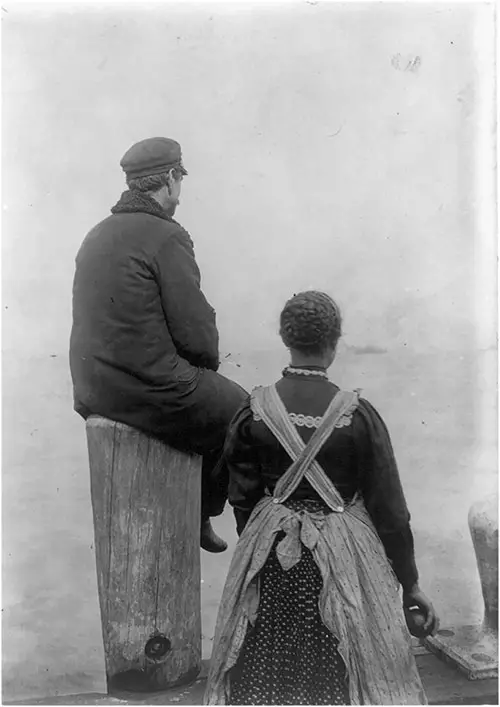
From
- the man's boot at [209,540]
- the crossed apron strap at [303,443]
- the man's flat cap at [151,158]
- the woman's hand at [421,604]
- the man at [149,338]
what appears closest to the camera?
the crossed apron strap at [303,443]

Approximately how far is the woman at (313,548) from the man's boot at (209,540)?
64cm

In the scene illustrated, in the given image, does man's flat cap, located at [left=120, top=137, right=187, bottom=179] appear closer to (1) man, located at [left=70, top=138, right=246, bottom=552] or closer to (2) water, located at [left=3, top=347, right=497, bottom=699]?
(1) man, located at [left=70, top=138, right=246, bottom=552]

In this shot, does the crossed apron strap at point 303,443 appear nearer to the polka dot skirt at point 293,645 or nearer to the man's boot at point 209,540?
the polka dot skirt at point 293,645

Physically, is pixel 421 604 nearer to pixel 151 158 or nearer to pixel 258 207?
pixel 258 207

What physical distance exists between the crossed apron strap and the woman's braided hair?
0.17 meters

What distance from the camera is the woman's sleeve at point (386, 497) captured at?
2.85m

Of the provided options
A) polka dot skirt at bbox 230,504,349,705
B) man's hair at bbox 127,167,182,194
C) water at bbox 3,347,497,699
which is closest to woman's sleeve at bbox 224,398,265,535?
polka dot skirt at bbox 230,504,349,705

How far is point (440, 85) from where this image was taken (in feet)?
11.9

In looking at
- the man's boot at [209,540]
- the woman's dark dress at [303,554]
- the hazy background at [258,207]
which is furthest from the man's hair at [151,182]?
the man's boot at [209,540]

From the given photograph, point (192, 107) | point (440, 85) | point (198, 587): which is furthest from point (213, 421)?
point (440, 85)

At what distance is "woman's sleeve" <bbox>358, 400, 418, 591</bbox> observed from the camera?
9.35 feet

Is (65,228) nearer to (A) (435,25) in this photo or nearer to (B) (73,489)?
(B) (73,489)

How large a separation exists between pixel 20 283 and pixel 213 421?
Answer: 102cm

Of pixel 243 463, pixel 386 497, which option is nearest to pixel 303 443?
pixel 243 463
